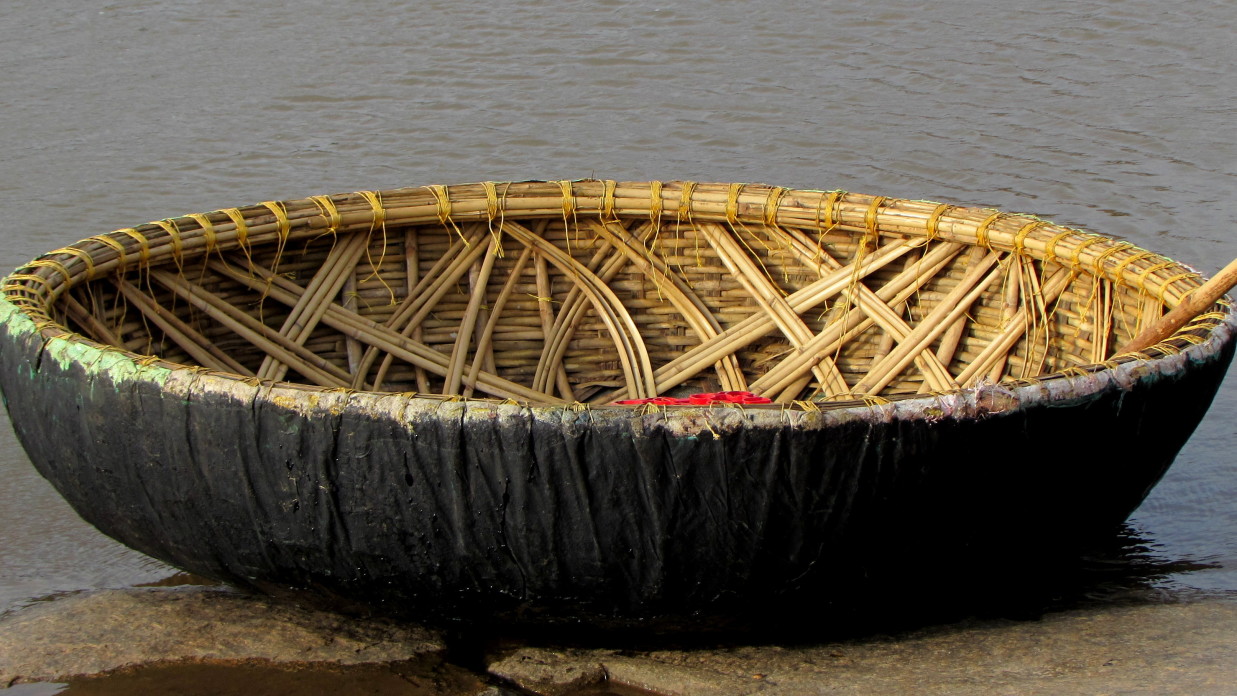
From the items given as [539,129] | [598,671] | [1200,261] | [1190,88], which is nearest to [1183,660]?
[598,671]

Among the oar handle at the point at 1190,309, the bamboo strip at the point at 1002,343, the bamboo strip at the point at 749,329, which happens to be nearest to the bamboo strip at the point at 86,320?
the bamboo strip at the point at 749,329

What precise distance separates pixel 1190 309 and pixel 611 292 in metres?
1.59

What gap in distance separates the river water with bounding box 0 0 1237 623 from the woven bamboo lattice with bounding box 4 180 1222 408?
66.3 inches

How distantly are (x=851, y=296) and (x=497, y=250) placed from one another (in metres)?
0.96

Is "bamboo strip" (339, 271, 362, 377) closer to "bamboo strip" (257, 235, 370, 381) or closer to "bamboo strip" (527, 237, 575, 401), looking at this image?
"bamboo strip" (257, 235, 370, 381)

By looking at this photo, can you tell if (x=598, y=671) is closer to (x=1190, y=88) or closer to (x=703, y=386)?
(x=703, y=386)

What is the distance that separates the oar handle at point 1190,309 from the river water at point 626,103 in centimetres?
219

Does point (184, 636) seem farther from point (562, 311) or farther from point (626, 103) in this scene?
point (626, 103)

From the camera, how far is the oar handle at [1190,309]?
2551 mm

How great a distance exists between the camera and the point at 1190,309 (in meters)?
2.56

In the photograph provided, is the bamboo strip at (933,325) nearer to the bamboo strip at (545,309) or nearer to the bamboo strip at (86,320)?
the bamboo strip at (545,309)

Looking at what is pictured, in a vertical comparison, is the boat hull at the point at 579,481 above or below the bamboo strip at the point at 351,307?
above

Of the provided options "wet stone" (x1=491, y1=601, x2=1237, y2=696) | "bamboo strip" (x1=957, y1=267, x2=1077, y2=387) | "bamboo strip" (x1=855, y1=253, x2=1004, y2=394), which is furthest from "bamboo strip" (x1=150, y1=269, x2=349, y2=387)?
"bamboo strip" (x1=957, y1=267, x2=1077, y2=387)

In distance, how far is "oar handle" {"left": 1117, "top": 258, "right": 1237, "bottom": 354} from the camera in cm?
255
